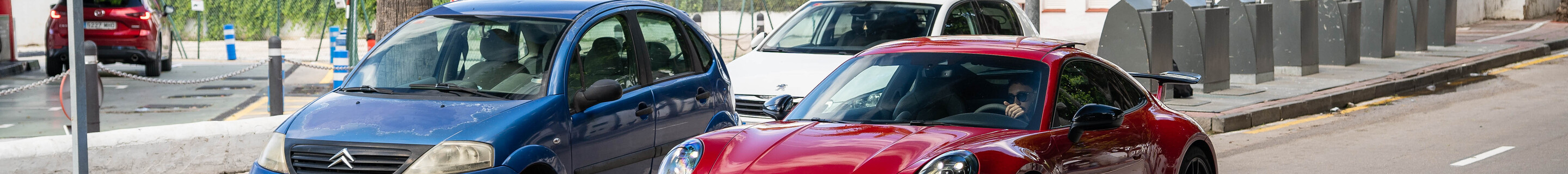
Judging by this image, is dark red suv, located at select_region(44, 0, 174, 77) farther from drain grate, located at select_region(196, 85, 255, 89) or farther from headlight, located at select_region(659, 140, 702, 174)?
headlight, located at select_region(659, 140, 702, 174)

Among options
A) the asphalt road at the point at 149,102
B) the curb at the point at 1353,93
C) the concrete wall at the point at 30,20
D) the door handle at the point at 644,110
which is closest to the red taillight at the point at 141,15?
the asphalt road at the point at 149,102

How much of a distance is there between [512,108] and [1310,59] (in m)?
11.1

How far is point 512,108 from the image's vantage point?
17.0 ft

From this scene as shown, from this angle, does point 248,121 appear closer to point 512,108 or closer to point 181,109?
point 512,108

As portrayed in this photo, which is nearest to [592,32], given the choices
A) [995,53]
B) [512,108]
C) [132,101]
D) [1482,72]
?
[512,108]

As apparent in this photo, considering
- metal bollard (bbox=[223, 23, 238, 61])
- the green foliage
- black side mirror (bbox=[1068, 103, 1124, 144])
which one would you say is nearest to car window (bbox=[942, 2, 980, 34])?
black side mirror (bbox=[1068, 103, 1124, 144])

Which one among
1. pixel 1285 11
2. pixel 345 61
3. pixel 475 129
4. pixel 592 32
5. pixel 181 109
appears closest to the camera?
pixel 475 129

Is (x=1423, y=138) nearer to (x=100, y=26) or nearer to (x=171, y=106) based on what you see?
(x=171, y=106)

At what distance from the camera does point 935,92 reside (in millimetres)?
4969

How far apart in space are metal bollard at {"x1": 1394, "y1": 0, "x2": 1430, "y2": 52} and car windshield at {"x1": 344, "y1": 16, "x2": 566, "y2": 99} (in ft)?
48.9

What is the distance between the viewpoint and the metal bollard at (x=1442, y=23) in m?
18.5

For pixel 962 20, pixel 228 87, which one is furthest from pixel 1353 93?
pixel 228 87

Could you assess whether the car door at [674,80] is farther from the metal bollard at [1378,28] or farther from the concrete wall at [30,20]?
the concrete wall at [30,20]

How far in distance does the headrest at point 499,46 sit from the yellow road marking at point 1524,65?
12.9m
